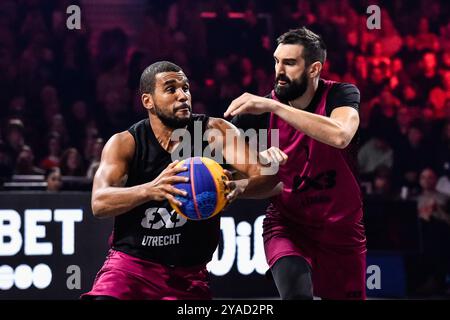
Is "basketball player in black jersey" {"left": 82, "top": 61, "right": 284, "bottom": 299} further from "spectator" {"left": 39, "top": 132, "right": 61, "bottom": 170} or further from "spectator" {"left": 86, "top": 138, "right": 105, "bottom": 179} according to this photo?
"spectator" {"left": 39, "top": 132, "right": 61, "bottom": 170}

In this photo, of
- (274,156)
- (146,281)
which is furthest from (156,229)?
(274,156)

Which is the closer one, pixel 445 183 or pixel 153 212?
pixel 153 212

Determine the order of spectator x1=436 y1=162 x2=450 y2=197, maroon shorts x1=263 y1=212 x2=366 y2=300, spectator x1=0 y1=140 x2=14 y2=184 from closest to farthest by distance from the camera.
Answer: maroon shorts x1=263 y1=212 x2=366 y2=300 → spectator x1=0 y1=140 x2=14 y2=184 → spectator x1=436 y1=162 x2=450 y2=197

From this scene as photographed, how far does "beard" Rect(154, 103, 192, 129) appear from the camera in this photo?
4.61 meters

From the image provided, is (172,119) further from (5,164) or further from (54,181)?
(5,164)

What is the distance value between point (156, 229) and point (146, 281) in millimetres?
267

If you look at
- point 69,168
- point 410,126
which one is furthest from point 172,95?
point 410,126

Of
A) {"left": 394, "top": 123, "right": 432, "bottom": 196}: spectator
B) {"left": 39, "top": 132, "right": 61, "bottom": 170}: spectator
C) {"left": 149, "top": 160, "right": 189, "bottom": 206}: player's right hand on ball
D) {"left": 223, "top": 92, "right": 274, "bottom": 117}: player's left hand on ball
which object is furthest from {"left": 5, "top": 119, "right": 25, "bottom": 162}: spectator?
{"left": 149, "top": 160, "right": 189, "bottom": 206}: player's right hand on ball

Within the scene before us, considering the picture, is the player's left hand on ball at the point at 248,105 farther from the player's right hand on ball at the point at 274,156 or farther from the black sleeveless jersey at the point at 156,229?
the black sleeveless jersey at the point at 156,229

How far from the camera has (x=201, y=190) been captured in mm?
4227

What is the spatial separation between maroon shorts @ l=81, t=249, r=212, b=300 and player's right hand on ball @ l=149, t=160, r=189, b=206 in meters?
0.46

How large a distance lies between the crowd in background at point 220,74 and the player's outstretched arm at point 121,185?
13.0ft
